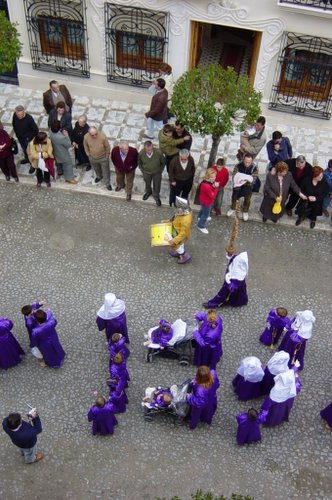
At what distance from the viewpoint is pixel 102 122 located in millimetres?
14289

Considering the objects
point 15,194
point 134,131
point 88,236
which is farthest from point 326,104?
point 15,194

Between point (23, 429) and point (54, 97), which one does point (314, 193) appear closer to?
point (54, 97)

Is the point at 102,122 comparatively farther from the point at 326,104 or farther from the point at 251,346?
the point at 251,346

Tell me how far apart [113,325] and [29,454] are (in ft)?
7.43

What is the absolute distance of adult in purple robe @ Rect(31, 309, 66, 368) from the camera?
8.74 meters

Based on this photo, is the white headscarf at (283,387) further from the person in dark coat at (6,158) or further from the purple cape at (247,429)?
the person in dark coat at (6,158)

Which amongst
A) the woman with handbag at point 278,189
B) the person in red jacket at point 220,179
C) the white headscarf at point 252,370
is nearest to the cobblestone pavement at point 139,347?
the person in red jacket at point 220,179

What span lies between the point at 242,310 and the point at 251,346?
774 millimetres

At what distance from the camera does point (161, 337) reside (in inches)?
363

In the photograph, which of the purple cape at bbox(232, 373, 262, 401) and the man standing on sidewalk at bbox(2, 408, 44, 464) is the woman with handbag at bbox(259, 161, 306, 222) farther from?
the man standing on sidewalk at bbox(2, 408, 44, 464)

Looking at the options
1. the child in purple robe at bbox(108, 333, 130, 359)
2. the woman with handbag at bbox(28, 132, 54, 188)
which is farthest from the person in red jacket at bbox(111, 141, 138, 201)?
the child in purple robe at bbox(108, 333, 130, 359)

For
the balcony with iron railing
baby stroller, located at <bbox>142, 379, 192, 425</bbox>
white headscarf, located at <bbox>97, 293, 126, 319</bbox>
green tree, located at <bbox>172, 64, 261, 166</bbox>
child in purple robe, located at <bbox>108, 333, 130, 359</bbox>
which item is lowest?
baby stroller, located at <bbox>142, 379, 192, 425</bbox>

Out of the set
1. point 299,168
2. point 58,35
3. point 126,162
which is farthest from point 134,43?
point 299,168

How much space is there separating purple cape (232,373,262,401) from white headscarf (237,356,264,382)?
5.2 inches
